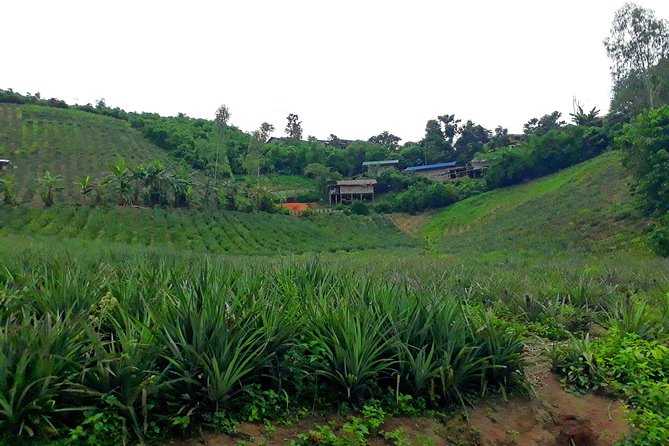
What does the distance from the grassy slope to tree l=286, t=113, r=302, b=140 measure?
63740mm

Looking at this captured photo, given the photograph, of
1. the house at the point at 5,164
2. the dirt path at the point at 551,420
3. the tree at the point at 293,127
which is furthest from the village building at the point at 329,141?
the dirt path at the point at 551,420

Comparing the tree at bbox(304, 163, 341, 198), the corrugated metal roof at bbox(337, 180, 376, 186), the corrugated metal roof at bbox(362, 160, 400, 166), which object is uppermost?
the corrugated metal roof at bbox(362, 160, 400, 166)

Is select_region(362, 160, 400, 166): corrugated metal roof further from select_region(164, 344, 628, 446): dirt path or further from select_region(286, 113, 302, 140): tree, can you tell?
select_region(164, 344, 628, 446): dirt path

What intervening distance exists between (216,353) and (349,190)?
6923cm

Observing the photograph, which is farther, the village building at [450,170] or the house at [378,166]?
the house at [378,166]

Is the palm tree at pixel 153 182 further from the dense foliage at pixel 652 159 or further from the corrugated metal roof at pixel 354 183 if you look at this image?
the dense foliage at pixel 652 159

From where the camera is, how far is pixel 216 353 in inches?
158

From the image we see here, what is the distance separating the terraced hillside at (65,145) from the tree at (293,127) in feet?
124

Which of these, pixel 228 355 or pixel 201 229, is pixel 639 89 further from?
pixel 228 355

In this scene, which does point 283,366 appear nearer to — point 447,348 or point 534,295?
point 447,348

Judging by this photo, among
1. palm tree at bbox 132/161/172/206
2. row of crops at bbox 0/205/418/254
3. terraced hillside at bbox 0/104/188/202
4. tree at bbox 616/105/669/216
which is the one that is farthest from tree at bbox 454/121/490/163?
tree at bbox 616/105/669/216

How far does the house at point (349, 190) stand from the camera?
73.0 meters

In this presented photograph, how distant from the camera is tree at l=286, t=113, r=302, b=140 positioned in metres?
120

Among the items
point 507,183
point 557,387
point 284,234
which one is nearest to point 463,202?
point 507,183
